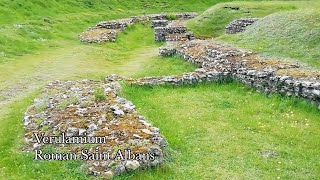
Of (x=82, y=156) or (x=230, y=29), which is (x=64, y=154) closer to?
(x=82, y=156)

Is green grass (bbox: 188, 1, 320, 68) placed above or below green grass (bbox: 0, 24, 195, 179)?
above

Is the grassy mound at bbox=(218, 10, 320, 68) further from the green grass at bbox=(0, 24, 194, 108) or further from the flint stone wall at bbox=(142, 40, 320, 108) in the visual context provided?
the green grass at bbox=(0, 24, 194, 108)

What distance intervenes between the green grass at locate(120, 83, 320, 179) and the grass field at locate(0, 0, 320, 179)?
29 millimetres

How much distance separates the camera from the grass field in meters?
12.5

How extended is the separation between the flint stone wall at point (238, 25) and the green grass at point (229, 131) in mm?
19407

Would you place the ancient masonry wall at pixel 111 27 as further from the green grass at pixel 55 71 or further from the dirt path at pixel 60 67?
the dirt path at pixel 60 67

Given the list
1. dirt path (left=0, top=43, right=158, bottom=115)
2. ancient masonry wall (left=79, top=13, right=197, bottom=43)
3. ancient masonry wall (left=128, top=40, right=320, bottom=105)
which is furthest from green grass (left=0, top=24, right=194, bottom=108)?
ancient masonry wall (left=128, top=40, right=320, bottom=105)

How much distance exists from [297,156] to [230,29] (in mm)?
28754

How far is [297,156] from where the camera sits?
13406 millimetres

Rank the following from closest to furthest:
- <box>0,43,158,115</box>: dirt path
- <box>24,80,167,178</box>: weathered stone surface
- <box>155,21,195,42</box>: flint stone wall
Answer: <box>24,80,167,178</box>: weathered stone surface, <box>0,43,158,115</box>: dirt path, <box>155,21,195,42</box>: flint stone wall

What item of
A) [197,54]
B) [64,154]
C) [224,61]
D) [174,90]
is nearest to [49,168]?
[64,154]

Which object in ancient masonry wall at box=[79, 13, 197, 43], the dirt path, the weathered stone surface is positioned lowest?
the dirt path

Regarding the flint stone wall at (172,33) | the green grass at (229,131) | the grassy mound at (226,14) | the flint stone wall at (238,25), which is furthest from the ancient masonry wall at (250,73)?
the grassy mound at (226,14)

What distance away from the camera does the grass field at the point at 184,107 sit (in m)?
12.5
